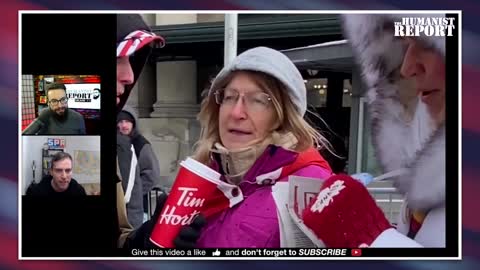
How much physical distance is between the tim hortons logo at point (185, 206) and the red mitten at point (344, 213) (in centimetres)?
57

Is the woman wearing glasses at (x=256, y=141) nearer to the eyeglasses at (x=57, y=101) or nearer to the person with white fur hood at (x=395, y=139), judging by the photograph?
the person with white fur hood at (x=395, y=139)

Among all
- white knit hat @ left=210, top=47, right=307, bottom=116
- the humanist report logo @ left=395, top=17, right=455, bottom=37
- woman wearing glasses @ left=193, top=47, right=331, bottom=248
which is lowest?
woman wearing glasses @ left=193, top=47, right=331, bottom=248

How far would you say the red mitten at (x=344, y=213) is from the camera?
2900mm

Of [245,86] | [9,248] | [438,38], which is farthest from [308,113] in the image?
[9,248]

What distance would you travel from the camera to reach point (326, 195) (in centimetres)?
292

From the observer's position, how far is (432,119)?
294cm

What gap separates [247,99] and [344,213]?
77 cm

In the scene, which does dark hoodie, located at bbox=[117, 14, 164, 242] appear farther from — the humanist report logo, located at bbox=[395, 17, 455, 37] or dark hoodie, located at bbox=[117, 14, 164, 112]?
the humanist report logo, located at bbox=[395, 17, 455, 37]

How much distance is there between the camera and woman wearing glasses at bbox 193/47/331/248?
9.54 ft

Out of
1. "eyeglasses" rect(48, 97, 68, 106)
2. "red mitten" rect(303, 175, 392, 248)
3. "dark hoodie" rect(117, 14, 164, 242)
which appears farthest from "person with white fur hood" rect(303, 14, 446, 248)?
"eyeglasses" rect(48, 97, 68, 106)

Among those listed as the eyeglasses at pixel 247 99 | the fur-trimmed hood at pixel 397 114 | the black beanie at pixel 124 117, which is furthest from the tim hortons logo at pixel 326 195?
the black beanie at pixel 124 117

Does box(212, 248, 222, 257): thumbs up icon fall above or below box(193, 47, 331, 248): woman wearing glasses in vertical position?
below

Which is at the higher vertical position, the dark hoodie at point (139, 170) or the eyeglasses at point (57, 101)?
the eyeglasses at point (57, 101)

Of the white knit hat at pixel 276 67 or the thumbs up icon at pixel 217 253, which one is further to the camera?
the thumbs up icon at pixel 217 253
